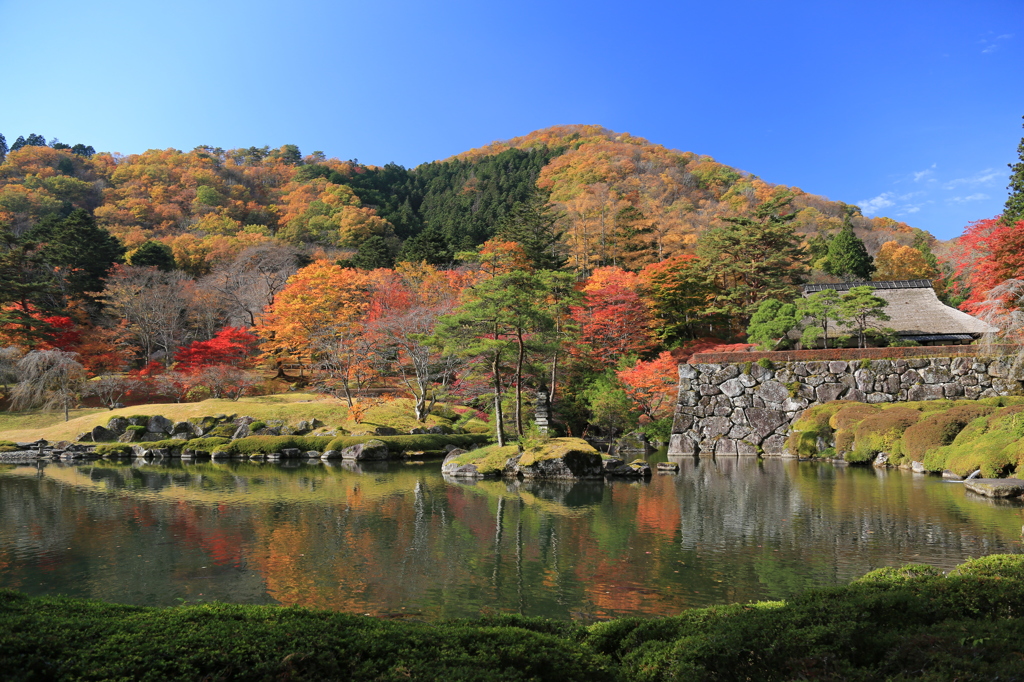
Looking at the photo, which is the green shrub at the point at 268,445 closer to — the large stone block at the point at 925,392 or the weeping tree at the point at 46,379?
the weeping tree at the point at 46,379

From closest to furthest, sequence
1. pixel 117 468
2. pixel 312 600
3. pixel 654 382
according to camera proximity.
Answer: pixel 312 600 < pixel 117 468 < pixel 654 382

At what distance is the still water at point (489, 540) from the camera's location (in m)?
7.18

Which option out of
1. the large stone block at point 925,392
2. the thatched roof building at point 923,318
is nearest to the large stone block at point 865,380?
the large stone block at point 925,392

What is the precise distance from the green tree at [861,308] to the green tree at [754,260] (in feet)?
19.5

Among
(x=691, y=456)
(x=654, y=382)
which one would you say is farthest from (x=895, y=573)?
(x=654, y=382)

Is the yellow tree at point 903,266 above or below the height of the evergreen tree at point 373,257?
below

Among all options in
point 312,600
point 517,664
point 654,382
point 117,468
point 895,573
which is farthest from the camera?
point 654,382

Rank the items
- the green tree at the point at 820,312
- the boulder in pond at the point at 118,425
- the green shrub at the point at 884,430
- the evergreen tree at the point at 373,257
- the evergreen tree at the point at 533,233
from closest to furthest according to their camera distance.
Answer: the green shrub at the point at 884,430, the green tree at the point at 820,312, the boulder in pond at the point at 118,425, the evergreen tree at the point at 533,233, the evergreen tree at the point at 373,257

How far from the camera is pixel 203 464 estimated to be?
23.0 metres

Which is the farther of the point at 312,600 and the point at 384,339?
the point at 384,339

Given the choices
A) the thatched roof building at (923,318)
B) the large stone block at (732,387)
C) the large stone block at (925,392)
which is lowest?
the large stone block at (925,392)

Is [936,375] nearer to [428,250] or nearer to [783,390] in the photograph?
[783,390]

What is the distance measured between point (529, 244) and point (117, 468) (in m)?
23.7

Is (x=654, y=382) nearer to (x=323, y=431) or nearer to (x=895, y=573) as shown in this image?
(x=323, y=431)
